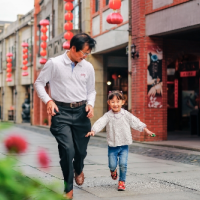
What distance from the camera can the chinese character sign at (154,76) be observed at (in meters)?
15.0

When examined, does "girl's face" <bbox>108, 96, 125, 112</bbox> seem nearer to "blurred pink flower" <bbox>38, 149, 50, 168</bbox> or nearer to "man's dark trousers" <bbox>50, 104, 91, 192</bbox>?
"man's dark trousers" <bbox>50, 104, 91, 192</bbox>

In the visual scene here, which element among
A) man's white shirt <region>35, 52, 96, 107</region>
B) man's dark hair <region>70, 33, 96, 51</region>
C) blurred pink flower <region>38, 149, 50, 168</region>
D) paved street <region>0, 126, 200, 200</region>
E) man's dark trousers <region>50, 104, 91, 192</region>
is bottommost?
paved street <region>0, 126, 200, 200</region>

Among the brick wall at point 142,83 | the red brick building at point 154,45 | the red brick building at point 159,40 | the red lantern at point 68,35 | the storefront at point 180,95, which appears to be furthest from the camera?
the red lantern at point 68,35

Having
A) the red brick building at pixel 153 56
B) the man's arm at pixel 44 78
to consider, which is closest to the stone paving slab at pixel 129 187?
the man's arm at pixel 44 78

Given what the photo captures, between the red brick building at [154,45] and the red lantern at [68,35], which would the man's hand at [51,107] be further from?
Result: the red lantern at [68,35]

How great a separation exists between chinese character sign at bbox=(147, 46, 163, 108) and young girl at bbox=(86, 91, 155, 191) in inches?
364

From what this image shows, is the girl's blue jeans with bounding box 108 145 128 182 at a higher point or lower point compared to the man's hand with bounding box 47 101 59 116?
lower

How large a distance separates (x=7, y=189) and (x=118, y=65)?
66.2 ft

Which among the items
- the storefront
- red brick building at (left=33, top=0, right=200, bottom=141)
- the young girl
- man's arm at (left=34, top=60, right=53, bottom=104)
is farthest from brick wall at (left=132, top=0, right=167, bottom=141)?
man's arm at (left=34, top=60, right=53, bottom=104)

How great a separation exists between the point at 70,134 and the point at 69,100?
0.37m

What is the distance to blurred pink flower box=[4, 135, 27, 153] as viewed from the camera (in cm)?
121

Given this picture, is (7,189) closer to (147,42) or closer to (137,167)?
(137,167)

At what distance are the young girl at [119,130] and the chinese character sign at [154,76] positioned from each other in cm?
925

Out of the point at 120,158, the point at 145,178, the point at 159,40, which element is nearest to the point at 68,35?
the point at 159,40
